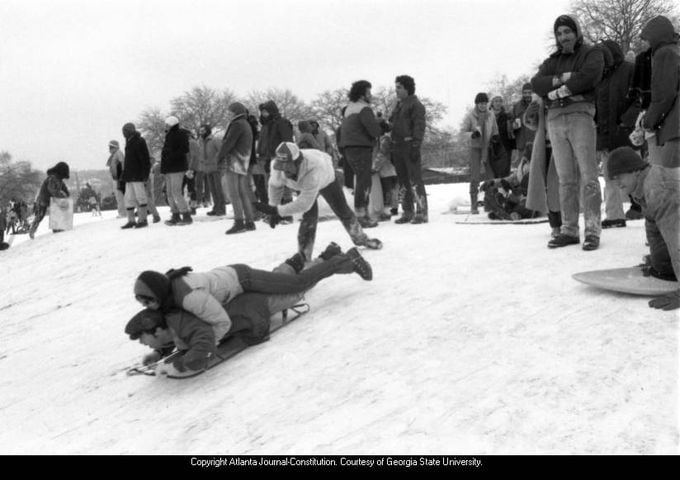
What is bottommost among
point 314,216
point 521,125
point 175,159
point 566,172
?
point 314,216

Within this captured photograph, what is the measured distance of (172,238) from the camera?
10531 mm

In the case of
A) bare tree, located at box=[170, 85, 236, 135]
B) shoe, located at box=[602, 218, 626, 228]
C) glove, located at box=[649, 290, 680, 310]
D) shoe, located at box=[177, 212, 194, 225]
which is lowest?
glove, located at box=[649, 290, 680, 310]

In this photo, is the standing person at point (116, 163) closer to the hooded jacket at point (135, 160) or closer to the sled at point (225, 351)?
the hooded jacket at point (135, 160)

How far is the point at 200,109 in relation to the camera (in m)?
46.6

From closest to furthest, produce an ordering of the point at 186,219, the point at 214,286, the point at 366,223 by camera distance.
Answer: the point at 214,286
the point at 366,223
the point at 186,219

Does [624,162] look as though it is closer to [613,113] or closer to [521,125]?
[613,113]

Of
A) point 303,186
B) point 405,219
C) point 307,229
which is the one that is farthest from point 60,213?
point 303,186

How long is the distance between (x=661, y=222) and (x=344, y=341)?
2330 mm

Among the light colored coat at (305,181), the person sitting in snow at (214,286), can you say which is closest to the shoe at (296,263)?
the person sitting in snow at (214,286)

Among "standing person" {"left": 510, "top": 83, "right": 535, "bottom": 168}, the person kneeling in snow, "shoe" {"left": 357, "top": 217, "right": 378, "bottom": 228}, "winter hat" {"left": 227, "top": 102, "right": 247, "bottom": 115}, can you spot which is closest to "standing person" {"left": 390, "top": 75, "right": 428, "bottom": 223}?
"shoe" {"left": 357, "top": 217, "right": 378, "bottom": 228}

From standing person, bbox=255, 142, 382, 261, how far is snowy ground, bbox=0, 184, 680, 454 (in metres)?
0.78

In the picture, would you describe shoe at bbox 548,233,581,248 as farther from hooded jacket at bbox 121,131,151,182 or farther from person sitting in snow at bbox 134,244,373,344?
hooded jacket at bbox 121,131,151,182

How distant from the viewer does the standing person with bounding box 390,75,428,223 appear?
8953 millimetres

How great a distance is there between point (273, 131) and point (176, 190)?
2.40 m
